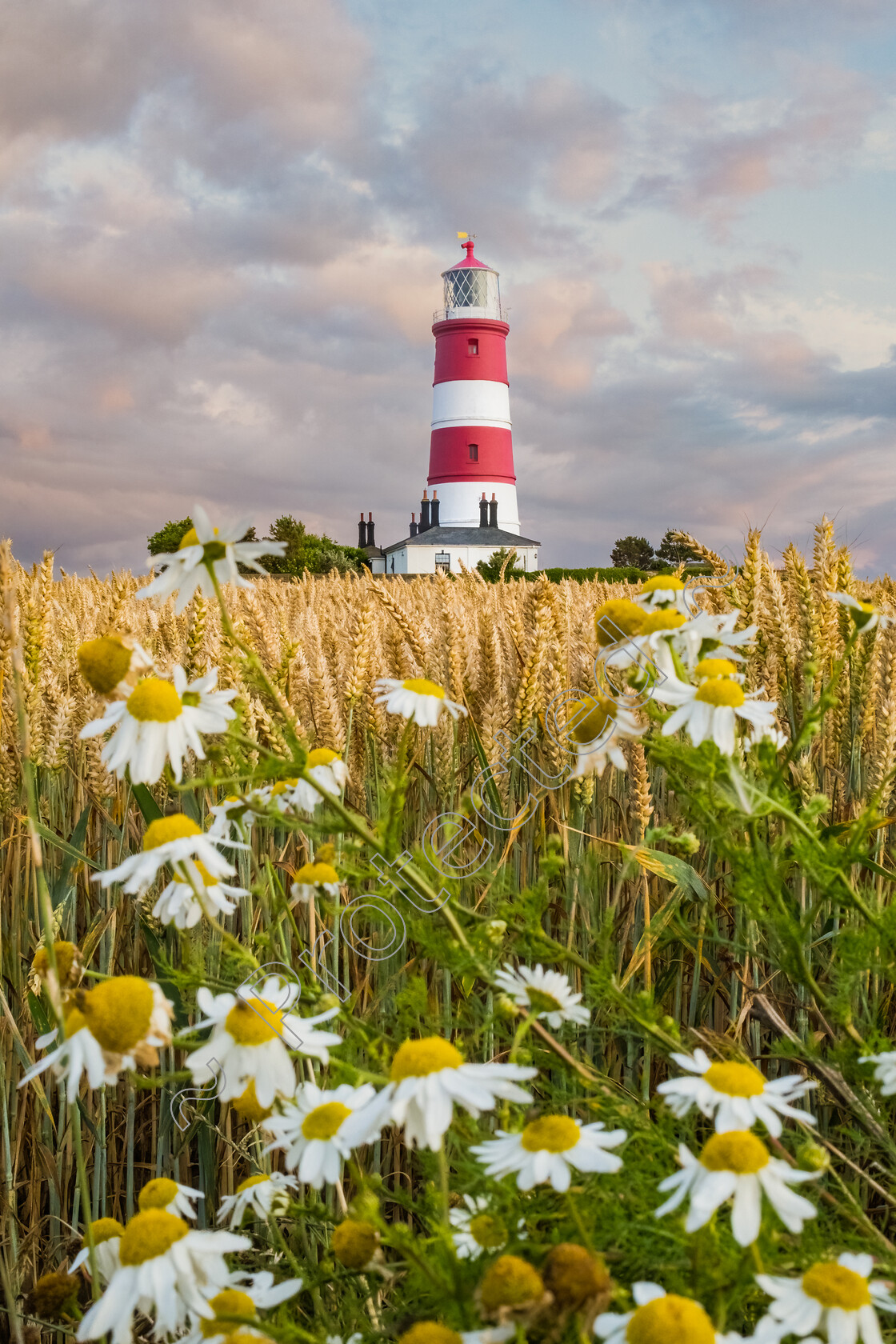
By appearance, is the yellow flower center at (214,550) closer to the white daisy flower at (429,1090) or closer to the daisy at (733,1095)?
the white daisy flower at (429,1090)

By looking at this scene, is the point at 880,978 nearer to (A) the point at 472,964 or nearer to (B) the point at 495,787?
(B) the point at 495,787

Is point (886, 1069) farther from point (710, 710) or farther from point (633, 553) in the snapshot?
point (633, 553)

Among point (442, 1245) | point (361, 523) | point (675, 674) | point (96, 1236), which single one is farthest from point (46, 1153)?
point (361, 523)

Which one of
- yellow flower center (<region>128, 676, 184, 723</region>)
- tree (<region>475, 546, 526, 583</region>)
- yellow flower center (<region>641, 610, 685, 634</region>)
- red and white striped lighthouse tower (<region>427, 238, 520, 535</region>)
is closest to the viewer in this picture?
yellow flower center (<region>128, 676, 184, 723</region>)

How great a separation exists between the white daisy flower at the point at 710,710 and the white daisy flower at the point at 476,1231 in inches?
18.4

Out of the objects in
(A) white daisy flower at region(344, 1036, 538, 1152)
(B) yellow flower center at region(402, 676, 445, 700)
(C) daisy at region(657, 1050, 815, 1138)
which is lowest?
(C) daisy at region(657, 1050, 815, 1138)

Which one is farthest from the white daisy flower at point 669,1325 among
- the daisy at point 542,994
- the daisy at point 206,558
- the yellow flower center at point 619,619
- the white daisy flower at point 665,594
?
the white daisy flower at point 665,594

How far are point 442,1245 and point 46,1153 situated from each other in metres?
1.05

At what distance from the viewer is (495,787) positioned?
1.74 meters

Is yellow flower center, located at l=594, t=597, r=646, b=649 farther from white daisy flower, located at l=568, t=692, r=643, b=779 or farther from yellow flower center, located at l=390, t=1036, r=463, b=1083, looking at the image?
yellow flower center, located at l=390, t=1036, r=463, b=1083

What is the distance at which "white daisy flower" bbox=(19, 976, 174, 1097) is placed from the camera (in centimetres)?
76

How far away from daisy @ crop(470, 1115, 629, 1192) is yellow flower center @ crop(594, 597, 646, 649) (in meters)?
0.57

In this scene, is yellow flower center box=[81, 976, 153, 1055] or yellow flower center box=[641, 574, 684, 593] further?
yellow flower center box=[641, 574, 684, 593]

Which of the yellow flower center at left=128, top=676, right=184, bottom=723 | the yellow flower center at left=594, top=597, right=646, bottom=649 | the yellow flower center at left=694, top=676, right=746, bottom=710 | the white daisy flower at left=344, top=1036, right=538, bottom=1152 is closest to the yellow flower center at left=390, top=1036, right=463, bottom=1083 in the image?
the white daisy flower at left=344, top=1036, right=538, bottom=1152
